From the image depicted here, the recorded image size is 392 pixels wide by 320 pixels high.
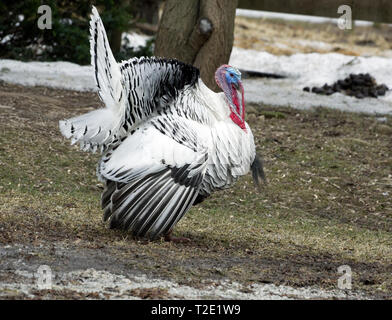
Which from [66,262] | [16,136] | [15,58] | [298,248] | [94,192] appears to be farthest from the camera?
[15,58]

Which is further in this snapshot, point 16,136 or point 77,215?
point 16,136

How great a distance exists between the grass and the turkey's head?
1.08 metres

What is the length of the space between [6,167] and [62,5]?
5549 mm

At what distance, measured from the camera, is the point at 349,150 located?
35.2ft

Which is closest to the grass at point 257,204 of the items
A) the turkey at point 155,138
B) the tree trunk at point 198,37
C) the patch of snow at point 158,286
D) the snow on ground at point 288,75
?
the patch of snow at point 158,286

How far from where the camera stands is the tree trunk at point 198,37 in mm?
10758

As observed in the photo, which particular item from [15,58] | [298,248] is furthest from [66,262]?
[15,58]

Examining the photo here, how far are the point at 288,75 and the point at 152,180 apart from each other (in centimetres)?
922

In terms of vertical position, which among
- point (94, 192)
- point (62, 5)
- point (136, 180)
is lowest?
point (94, 192)

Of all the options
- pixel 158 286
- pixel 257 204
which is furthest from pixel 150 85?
pixel 257 204

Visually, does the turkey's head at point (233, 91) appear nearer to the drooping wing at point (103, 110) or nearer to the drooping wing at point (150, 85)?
the drooping wing at point (150, 85)

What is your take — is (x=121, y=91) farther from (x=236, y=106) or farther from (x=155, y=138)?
(x=236, y=106)
